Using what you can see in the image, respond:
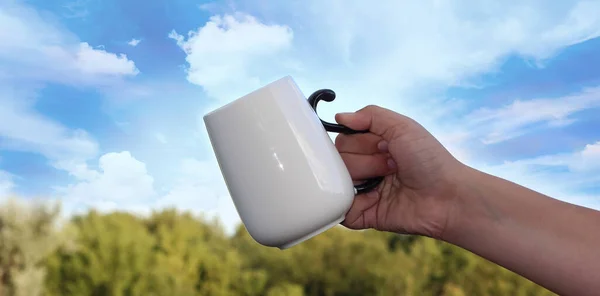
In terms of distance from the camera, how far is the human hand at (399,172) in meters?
1.07

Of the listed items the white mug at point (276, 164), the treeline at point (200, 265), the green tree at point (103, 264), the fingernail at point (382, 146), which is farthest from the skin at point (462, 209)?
the green tree at point (103, 264)

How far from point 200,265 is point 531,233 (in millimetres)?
1633

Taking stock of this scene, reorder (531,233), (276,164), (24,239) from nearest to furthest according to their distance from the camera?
1. (276,164)
2. (531,233)
3. (24,239)

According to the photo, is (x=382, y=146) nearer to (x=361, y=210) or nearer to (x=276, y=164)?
(x=361, y=210)

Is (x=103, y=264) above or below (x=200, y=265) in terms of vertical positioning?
above

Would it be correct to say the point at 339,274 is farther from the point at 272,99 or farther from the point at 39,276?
the point at 272,99

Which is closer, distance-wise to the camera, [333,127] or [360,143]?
[333,127]

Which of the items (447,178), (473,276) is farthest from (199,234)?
(447,178)

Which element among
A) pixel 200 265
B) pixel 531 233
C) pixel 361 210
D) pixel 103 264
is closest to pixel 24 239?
pixel 103 264

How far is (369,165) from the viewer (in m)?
1.15

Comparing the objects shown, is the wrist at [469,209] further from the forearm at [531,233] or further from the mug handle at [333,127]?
the mug handle at [333,127]

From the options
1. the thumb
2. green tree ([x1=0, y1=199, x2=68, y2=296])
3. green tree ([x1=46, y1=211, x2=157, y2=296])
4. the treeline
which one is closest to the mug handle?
the thumb

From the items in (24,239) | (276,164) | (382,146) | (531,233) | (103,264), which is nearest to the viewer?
(276,164)

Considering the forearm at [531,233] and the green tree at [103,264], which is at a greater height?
the green tree at [103,264]
